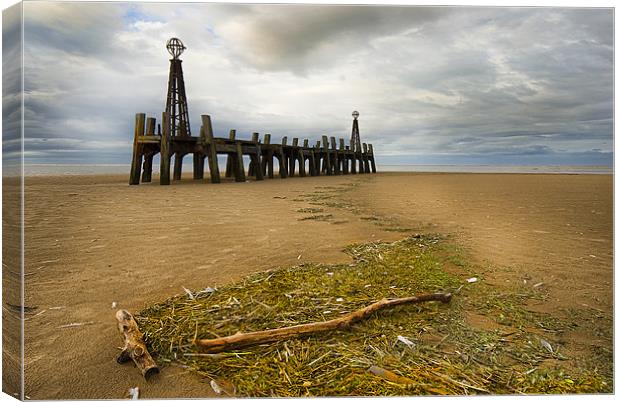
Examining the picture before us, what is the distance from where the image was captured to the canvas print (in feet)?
4.08

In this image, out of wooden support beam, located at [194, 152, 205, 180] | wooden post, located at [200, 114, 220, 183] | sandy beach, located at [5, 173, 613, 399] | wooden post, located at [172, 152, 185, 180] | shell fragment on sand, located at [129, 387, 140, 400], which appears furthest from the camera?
wooden support beam, located at [194, 152, 205, 180]

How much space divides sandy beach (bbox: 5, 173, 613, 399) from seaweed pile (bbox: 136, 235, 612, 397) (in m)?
0.10

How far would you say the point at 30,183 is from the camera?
5.15ft

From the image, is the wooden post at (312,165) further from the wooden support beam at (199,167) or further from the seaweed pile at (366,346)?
the seaweed pile at (366,346)

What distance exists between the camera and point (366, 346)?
130 centimetres

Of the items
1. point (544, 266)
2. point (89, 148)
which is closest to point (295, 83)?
point (89, 148)

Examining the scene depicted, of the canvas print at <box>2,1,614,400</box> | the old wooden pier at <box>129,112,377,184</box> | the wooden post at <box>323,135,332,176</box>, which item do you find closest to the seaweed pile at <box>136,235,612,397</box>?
the canvas print at <box>2,1,614,400</box>

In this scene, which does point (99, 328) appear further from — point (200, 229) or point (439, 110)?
point (439, 110)

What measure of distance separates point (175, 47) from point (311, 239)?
1601 millimetres

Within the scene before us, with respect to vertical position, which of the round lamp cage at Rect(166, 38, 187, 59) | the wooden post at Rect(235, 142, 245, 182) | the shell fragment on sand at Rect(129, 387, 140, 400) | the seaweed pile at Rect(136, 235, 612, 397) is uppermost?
the round lamp cage at Rect(166, 38, 187, 59)

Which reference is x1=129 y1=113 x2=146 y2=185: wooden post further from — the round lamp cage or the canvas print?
the round lamp cage

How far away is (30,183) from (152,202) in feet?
10.3

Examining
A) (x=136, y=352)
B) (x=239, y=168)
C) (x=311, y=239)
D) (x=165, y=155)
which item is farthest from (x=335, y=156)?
(x=136, y=352)

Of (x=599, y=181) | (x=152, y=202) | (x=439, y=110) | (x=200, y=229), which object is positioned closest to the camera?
(x=599, y=181)
